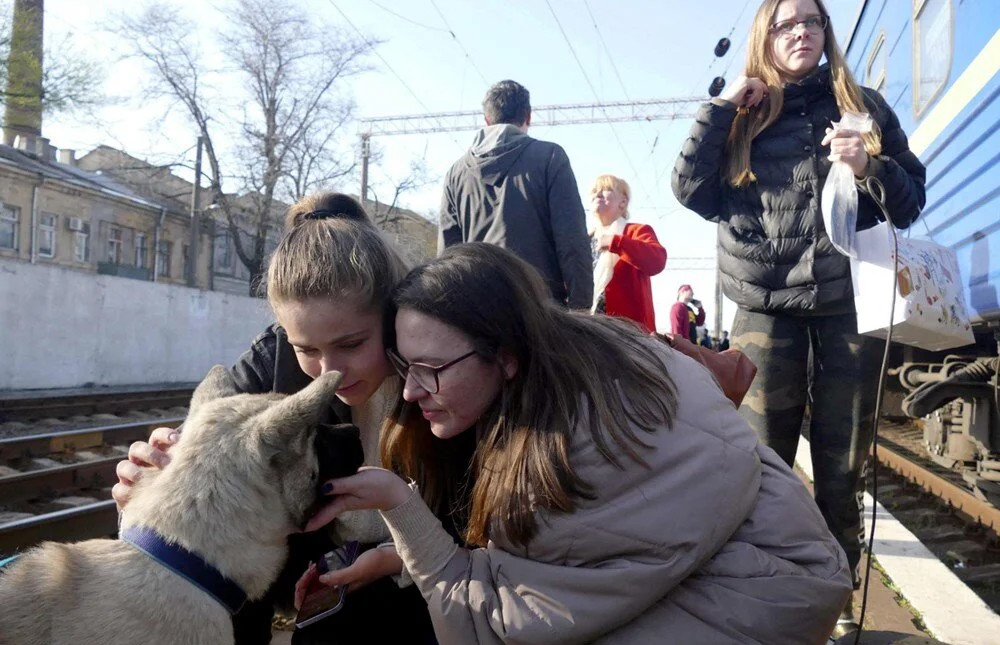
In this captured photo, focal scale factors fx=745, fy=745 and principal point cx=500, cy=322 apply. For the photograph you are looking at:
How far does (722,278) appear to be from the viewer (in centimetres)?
351

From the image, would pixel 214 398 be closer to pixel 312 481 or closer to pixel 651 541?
pixel 312 481

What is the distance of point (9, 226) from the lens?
31797mm

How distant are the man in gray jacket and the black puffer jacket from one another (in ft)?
3.37

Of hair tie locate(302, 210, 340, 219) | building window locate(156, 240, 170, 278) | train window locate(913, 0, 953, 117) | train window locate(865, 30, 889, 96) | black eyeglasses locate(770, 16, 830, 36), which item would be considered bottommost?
hair tie locate(302, 210, 340, 219)

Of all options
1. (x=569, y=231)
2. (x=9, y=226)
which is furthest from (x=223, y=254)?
(x=569, y=231)

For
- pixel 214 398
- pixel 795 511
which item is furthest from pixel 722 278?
pixel 214 398

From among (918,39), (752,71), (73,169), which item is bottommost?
(752,71)

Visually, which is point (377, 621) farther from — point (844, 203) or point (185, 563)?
point (844, 203)

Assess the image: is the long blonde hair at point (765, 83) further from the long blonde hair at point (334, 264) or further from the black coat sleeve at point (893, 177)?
the long blonde hair at point (334, 264)

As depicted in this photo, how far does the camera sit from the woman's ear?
2.12m

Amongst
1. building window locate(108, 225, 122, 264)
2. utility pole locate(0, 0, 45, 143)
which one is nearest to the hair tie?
utility pole locate(0, 0, 45, 143)

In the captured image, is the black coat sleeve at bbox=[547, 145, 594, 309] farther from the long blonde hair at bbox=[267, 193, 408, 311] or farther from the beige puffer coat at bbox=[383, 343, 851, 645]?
the beige puffer coat at bbox=[383, 343, 851, 645]

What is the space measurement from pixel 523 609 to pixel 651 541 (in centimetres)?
36

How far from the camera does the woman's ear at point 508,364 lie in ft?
6.97
